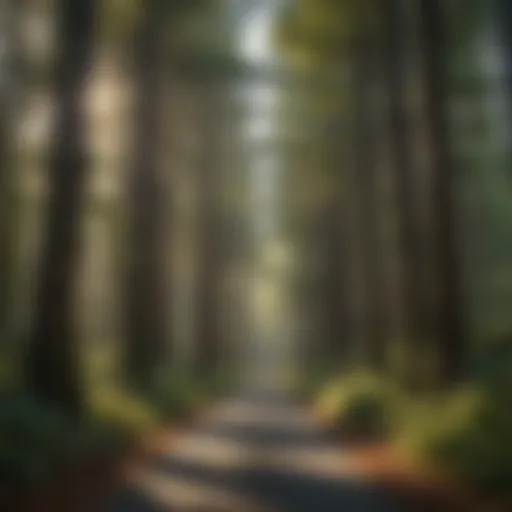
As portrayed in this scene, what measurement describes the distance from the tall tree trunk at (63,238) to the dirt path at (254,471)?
29cm

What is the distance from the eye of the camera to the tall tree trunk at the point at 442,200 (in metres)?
2.56

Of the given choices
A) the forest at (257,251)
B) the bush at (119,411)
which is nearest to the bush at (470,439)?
the forest at (257,251)

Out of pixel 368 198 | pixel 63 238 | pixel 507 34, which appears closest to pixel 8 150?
pixel 63 238

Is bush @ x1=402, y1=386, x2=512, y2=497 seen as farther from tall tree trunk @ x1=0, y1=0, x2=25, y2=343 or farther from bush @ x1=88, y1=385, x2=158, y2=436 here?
tall tree trunk @ x1=0, y1=0, x2=25, y2=343

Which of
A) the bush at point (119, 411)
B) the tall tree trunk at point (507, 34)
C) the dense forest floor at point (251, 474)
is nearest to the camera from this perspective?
the dense forest floor at point (251, 474)

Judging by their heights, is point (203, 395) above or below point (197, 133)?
below

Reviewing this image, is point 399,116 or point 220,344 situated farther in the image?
point 399,116

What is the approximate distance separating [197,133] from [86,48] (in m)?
0.35

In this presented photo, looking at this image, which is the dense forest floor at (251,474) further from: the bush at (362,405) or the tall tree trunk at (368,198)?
the tall tree trunk at (368,198)

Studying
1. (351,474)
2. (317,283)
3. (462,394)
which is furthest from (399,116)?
(351,474)

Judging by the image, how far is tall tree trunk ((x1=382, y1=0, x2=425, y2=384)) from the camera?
8.45 ft

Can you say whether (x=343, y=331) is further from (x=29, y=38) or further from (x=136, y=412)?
(x=29, y=38)

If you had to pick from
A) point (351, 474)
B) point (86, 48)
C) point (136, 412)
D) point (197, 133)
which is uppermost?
point (86, 48)

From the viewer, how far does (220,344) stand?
2490mm
